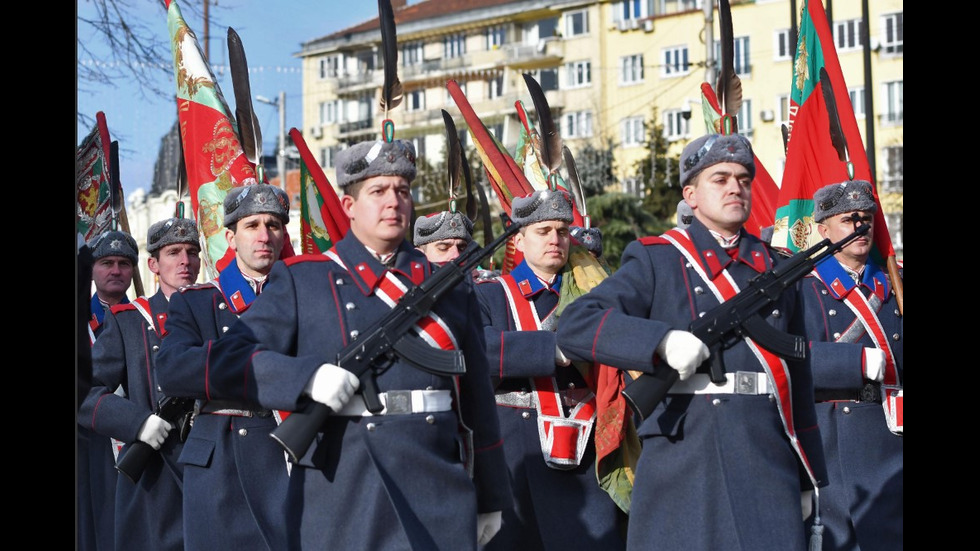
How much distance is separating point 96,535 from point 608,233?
799 inches

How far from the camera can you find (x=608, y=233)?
2881cm

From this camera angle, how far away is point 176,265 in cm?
896

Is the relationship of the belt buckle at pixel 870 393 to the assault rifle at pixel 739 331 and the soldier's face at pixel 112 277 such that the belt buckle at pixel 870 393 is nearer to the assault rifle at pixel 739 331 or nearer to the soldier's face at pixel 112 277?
the assault rifle at pixel 739 331

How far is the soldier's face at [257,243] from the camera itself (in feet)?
24.4

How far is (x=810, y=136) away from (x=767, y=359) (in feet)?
13.7

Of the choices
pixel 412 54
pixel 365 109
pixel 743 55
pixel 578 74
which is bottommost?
pixel 365 109

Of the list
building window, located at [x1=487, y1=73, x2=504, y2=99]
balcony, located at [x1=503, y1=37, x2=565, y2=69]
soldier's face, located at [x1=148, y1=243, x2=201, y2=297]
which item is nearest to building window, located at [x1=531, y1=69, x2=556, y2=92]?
balcony, located at [x1=503, y1=37, x2=565, y2=69]

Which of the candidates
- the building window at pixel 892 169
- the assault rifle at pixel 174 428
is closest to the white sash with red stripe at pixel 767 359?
the assault rifle at pixel 174 428

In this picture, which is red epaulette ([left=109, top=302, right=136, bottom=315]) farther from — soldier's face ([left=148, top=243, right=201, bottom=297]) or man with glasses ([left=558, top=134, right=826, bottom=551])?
man with glasses ([left=558, top=134, right=826, bottom=551])

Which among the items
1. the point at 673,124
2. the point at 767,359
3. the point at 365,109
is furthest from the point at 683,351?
the point at 365,109

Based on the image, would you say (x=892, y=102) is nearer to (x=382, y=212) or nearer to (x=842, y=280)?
(x=842, y=280)

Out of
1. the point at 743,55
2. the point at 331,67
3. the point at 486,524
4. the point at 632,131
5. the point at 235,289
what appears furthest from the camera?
the point at 632,131

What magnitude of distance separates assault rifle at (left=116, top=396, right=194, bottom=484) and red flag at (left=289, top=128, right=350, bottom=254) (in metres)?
1.67
